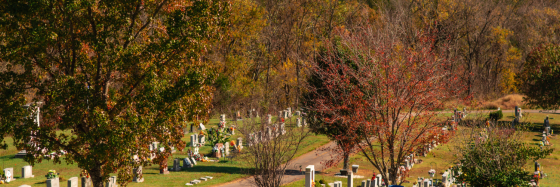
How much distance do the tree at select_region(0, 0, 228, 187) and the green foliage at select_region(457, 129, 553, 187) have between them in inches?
343

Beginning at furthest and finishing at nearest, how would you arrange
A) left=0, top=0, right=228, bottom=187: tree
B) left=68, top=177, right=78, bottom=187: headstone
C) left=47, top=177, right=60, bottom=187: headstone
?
left=68, top=177, right=78, bottom=187: headstone < left=47, top=177, right=60, bottom=187: headstone < left=0, top=0, right=228, bottom=187: tree

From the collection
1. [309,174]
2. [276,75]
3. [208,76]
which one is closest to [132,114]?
[208,76]

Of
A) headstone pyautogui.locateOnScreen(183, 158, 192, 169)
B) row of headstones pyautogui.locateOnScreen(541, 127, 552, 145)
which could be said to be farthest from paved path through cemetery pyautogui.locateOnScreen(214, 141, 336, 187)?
row of headstones pyautogui.locateOnScreen(541, 127, 552, 145)

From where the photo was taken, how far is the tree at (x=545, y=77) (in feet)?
118

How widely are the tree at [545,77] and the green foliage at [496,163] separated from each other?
77.5 ft

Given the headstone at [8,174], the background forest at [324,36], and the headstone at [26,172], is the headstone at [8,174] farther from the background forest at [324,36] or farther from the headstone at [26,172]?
the background forest at [324,36]

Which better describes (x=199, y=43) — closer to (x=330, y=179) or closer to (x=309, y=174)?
(x=309, y=174)

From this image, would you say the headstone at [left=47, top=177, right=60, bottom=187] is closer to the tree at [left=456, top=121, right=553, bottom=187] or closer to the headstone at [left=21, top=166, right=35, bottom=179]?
the headstone at [left=21, top=166, right=35, bottom=179]

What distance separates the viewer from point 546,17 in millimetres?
49938

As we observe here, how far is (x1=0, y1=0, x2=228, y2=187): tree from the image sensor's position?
11820 millimetres

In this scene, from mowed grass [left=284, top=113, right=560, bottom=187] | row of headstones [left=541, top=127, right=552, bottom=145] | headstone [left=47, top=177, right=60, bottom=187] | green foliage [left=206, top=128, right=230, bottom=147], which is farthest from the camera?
row of headstones [left=541, top=127, right=552, bottom=145]

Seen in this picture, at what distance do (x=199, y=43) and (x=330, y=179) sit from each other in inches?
447

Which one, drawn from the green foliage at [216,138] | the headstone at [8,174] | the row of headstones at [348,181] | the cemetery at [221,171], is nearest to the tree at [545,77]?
the cemetery at [221,171]

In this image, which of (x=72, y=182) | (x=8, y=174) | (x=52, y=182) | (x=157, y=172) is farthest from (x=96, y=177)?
(x=157, y=172)
